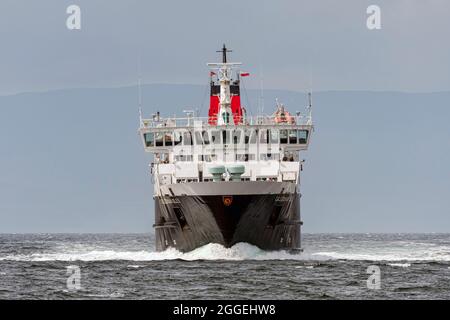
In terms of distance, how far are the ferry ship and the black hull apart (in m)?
0.05

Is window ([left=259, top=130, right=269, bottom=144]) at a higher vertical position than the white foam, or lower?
higher

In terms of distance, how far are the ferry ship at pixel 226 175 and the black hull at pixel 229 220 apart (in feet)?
0.16

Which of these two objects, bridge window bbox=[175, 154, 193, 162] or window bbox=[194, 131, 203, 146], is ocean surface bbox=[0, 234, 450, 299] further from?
window bbox=[194, 131, 203, 146]

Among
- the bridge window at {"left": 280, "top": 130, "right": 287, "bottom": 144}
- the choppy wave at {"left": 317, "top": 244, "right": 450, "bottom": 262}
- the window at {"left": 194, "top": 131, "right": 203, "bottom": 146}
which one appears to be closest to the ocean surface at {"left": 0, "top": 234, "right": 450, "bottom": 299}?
the choppy wave at {"left": 317, "top": 244, "right": 450, "bottom": 262}

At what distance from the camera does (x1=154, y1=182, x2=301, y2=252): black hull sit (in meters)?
60.4

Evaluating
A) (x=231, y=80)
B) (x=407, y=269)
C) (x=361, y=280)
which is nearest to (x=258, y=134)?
(x=231, y=80)

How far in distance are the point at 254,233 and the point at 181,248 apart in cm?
536

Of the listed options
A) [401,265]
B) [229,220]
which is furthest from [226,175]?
[401,265]

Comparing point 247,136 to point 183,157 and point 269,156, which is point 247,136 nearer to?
point 269,156

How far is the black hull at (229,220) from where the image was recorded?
60.4m

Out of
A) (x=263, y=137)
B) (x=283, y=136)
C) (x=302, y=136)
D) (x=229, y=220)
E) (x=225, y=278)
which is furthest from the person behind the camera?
(x=302, y=136)

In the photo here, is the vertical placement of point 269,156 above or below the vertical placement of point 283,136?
below

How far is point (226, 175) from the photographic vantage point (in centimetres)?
6350

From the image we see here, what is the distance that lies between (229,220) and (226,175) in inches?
150
